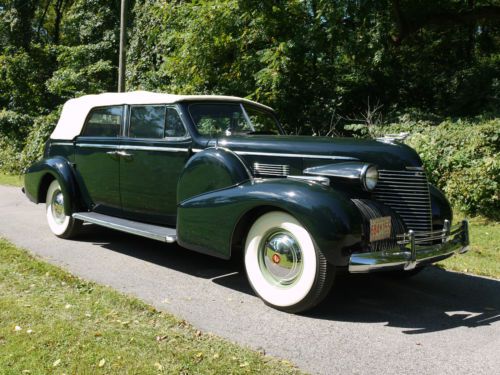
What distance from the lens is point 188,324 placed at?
3.92 m

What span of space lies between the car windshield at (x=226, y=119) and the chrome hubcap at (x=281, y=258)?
157cm

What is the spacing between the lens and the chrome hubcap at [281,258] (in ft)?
13.8

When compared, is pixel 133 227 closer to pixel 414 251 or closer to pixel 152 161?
pixel 152 161

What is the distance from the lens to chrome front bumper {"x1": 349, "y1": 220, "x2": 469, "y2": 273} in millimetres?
3840

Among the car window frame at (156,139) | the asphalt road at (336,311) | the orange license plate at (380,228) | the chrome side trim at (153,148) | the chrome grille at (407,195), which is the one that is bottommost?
the asphalt road at (336,311)

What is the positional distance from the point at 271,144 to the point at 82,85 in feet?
52.3

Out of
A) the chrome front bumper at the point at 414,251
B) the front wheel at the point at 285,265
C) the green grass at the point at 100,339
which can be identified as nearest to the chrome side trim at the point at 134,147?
the front wheel at the point at 285,265

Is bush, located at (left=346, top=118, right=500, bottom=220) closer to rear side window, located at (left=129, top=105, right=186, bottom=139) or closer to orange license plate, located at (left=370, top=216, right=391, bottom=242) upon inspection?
orange license plate, located at (left=370, top=216, right=391, bottom=242)

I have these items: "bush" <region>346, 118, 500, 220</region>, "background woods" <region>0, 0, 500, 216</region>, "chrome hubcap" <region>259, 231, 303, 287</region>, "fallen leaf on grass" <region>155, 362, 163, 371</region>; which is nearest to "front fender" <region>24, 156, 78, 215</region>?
"chrome hubcap" <region>259, 231, 303, 287</region>

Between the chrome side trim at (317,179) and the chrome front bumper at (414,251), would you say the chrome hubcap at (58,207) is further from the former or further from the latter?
the chrome front bumper at (414,251)

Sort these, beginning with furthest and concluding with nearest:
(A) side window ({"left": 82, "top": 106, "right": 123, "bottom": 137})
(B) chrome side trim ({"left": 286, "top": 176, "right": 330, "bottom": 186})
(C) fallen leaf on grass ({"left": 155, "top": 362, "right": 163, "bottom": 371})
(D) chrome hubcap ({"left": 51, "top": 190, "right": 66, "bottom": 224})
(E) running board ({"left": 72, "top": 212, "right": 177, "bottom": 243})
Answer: (D) chrome hubcap ({"left": 51, "top": 190, "right": 66, "bottom": 224}) → (A) side window ({"left": 82, "top": 106, "right": 123, "bottom": 137}) → (E) running board ({"left": 72, "top": 212, "right": 177, "bottom": 243}) → (B) chrome side trim ({"left": 286, "top": 176, "right": 330, "bottom": 186}) → (C) fallen leaf on grass ({"left": 155, "top": 362, "right": 163, "bottom": 371})

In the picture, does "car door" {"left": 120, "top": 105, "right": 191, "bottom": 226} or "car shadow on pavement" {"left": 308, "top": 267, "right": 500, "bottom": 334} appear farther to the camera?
"car door" {"left": 120, "top": 105, "right": 191, "bottom": 226}

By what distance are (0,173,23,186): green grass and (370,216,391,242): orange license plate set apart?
12073mm

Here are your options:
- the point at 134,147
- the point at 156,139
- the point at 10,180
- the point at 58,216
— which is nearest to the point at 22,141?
the point at 10,180
